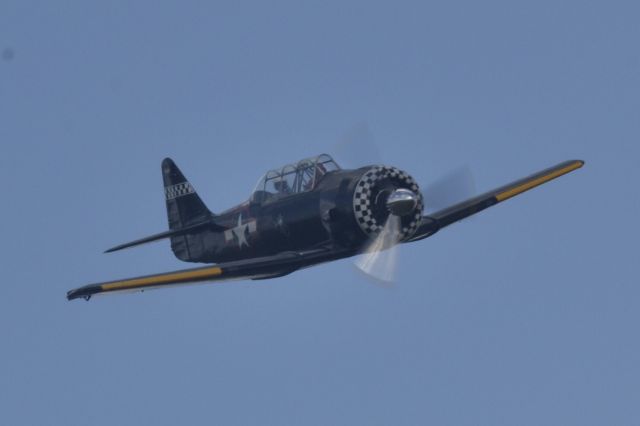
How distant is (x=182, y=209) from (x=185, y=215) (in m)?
0.20

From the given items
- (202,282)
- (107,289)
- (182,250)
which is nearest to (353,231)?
(202,282)

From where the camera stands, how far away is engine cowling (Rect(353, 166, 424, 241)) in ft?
90.1

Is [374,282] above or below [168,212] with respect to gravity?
below

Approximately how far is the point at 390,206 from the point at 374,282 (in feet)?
5.29

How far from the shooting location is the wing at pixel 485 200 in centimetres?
2978

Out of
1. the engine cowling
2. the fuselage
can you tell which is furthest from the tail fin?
the engine cowling

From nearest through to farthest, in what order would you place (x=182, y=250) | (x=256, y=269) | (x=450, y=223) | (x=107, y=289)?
(x=107, y=289) → (x=256, y=269) → (x=450, y=223) → (x=182, y=250)

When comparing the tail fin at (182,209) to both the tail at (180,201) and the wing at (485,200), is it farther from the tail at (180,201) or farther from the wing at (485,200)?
the wing at (485,200)

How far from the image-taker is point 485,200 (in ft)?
104

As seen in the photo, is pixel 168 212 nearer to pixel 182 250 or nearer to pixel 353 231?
pixel 182 250

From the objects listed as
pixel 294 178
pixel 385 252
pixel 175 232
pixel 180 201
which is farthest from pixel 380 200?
pixel 180 201

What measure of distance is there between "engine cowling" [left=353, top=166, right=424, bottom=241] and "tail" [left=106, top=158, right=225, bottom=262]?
18.3ft

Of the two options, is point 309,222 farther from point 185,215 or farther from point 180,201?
point 180,201

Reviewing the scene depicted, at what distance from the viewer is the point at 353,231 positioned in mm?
27625
